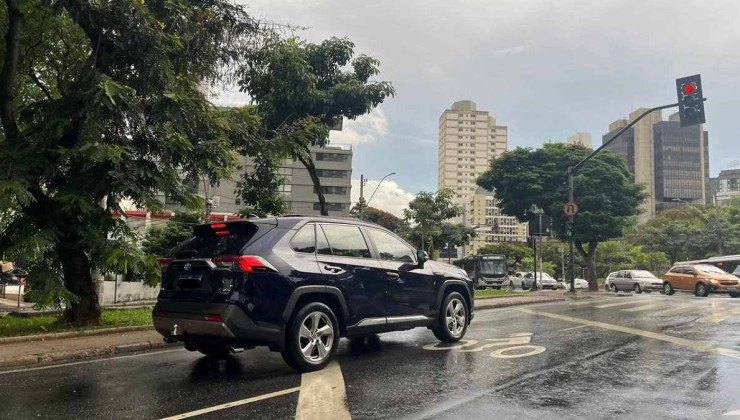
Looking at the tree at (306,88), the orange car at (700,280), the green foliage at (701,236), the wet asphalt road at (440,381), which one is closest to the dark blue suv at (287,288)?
the wet asphalt road at (440,381)

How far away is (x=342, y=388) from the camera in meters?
5.51

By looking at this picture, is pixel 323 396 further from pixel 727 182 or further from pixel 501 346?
pixel 727 182

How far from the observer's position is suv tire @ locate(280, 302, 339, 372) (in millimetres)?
6090

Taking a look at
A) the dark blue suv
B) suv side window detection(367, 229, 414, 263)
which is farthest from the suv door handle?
suv side window detection(367, 229, 414, 263)

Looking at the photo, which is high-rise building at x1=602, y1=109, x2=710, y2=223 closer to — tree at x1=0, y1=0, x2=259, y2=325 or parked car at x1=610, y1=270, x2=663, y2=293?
parked car at x1=610, y1=270, x2=663, y2=293

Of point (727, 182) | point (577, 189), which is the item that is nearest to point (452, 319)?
point (577, 189)

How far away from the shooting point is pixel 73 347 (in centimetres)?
825

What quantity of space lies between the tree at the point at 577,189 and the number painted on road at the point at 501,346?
2604cm

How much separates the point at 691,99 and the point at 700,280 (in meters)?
14.1

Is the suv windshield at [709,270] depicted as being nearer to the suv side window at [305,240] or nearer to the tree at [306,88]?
the tree at [306,88]

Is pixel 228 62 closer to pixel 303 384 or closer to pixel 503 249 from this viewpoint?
pixel 303 384

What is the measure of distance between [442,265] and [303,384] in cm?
349

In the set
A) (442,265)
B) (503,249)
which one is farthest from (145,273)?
(503,249)

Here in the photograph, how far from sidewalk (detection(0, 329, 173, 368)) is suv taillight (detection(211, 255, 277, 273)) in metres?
3.33
